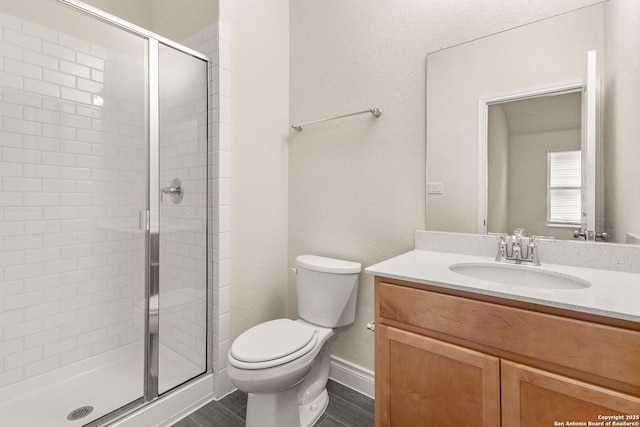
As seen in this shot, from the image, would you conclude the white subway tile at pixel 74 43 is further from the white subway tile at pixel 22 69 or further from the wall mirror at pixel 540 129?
the wall mirror at pixel 540 129

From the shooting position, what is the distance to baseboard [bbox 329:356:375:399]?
1.71 m

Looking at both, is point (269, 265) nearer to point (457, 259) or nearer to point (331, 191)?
point (331, 191)

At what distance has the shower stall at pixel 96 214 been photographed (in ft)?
5.24

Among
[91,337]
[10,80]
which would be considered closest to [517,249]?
[91,337]

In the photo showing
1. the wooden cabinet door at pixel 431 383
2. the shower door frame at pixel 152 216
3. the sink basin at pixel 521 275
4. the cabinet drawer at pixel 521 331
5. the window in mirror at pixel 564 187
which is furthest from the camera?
the shower door frame at pixel 152 216

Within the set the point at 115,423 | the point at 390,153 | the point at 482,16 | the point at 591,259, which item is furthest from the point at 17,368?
the point at 482,16

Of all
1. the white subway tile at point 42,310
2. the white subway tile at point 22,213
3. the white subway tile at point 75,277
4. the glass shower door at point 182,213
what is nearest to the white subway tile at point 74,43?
the glass shower door at point 182,213

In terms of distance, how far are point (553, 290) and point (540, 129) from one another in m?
0.70

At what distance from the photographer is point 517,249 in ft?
4.06

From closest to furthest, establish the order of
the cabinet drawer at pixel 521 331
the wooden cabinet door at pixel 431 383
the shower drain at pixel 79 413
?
the cabinet drawer at pixel 521 331 < the wooden cabinet door at pixel 431 383 < the shower drain at pixel 79 413

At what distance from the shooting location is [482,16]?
4.49 feet

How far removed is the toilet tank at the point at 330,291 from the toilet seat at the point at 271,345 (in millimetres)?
171

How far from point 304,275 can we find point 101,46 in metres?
1.85

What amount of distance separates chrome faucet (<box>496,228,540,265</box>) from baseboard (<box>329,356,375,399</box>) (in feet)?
3.23
